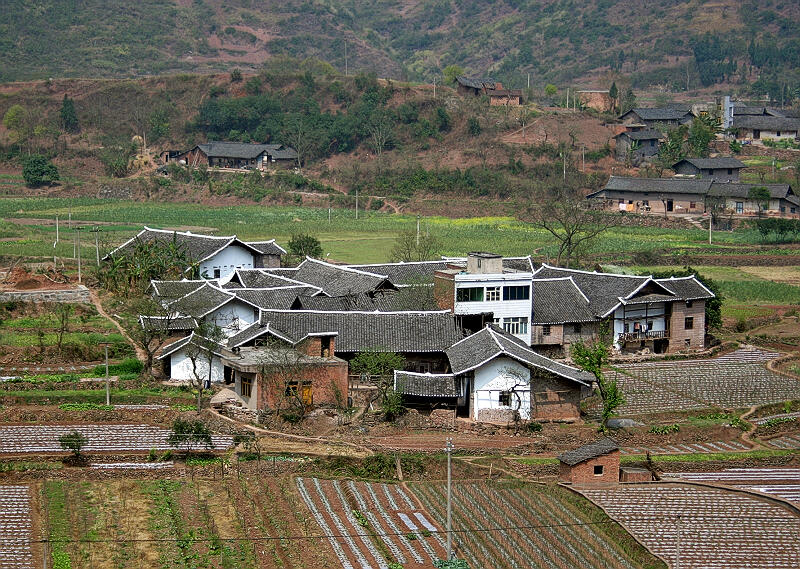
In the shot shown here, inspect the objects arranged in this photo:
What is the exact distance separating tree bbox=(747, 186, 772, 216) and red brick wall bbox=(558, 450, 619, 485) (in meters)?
45.9

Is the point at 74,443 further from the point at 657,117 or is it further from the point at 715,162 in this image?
the point at 657,117

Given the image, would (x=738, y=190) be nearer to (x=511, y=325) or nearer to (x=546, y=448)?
(x=511, y=325)

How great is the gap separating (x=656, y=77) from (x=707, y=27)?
435 inches

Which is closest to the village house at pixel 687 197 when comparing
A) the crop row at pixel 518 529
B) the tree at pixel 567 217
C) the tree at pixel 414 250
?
the tree at pixel 567 217

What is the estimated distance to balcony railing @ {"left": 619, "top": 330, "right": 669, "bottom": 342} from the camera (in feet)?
137

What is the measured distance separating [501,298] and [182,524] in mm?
16586

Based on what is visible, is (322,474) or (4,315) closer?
(322,474)

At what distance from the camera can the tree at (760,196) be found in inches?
2781

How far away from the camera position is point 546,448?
31.3 metres

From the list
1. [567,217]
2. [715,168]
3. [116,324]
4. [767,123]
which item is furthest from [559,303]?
[767,123]

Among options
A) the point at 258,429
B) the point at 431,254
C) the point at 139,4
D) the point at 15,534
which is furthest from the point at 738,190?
the point at 139,4

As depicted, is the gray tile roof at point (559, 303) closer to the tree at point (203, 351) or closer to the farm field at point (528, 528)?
the tree at point (203, 351)

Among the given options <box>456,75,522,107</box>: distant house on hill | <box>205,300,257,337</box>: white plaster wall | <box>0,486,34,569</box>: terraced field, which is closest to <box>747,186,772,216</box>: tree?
<box>456,75,522,107</box>: distant house on hill

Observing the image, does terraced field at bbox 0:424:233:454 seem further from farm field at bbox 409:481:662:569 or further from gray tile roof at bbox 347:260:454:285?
gray tile roof at bbox 347:260:454:285
